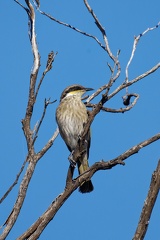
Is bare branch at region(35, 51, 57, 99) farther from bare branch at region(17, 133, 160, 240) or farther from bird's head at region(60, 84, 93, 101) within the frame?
bird's head at region(60, 84, 93, 101)

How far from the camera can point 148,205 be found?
332cm

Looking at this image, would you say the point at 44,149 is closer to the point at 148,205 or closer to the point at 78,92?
the point at 148,205

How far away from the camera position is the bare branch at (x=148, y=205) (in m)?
3.23

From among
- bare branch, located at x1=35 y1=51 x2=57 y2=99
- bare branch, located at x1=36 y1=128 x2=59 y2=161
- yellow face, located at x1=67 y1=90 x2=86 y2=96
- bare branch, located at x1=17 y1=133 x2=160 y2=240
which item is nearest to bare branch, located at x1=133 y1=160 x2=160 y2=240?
bare branch, located at x1=17 y1=133 x2=160 y2=240

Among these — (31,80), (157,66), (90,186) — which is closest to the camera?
(31,80)

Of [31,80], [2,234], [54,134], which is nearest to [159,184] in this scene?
[2,234]

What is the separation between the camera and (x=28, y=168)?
15.3 feet

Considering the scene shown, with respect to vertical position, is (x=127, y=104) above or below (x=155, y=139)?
above

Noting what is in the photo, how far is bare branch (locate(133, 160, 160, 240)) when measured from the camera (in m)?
Answer: 3.23

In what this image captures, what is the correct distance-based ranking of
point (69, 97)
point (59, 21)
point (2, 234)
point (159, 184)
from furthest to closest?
point (69, 97) < point (59, 21) < point (2, 234) < point (159, 184)

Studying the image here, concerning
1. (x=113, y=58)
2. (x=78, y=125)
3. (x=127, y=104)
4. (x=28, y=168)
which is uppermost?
(x=78, y=125)

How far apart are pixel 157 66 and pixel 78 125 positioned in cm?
198

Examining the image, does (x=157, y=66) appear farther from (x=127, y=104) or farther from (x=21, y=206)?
(x=21, y=206)

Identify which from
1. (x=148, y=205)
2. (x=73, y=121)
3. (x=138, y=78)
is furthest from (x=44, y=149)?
(x=73, y=121)
